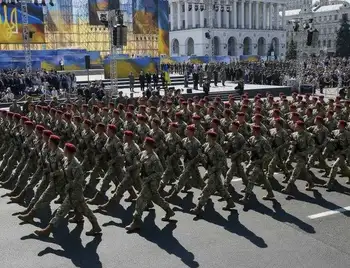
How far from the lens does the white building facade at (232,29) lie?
285ft

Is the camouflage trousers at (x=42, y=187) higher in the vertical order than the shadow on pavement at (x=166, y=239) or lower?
higher

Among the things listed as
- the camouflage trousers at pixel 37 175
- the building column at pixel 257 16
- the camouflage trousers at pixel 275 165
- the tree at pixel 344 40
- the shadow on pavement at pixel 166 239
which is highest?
the building column at pixel 257 16

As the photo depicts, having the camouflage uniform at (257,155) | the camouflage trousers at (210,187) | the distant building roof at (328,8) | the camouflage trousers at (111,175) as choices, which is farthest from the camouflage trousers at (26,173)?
the distant building roof at (328,8)

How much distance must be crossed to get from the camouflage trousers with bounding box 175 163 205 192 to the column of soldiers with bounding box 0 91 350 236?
0.07 feet

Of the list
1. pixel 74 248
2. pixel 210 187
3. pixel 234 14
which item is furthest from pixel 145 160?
pixel 234 14

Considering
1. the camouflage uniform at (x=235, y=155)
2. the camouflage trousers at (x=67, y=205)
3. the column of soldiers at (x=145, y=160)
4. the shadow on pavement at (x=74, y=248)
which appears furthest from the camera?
the camouflage uniform at (x=235, y=155)

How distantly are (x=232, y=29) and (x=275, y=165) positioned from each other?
8161 centimetres

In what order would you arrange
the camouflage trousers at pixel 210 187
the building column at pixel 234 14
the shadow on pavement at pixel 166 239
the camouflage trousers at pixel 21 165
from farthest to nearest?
the building column at pixel 234 14 → the camouflage trousers at pixel 21 165 → the camouflage trousers at pixel 210 187 → the shadow on pavement at pixel 166 239

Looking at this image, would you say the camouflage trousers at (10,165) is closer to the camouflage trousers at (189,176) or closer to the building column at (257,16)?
the camouflage trousers at (189,176)

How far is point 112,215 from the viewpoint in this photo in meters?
9.03

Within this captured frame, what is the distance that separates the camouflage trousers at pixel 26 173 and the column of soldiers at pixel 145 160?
0.02m

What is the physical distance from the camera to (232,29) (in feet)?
292

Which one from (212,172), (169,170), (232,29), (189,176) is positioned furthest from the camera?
(232,29)

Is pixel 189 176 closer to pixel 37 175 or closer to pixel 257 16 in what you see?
pixel 37 175
